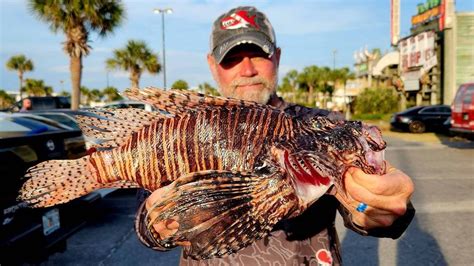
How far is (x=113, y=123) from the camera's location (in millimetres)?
1809

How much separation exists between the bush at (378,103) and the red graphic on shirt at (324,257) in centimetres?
3562

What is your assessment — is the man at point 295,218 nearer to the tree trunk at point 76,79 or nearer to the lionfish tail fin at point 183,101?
the lionfish tail fin at point 183,101

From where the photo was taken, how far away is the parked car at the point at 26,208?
3.46 metres

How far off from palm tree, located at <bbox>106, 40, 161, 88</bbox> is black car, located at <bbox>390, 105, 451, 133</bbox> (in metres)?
23.3

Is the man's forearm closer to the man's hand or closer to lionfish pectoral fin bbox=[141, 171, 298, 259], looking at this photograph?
the man's hand

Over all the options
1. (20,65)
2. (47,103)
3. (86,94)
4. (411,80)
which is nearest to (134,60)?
(47,103)

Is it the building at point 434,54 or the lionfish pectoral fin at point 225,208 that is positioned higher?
the building at point 434,54

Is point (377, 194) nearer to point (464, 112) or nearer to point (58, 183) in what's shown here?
point (58, 183)

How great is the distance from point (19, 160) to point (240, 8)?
8.25 feet

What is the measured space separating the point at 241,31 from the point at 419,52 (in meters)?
33.7

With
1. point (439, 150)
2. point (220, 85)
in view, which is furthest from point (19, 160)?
point (439, 150)

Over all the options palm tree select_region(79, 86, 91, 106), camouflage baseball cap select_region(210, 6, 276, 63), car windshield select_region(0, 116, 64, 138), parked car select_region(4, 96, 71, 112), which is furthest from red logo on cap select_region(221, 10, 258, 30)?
palm tree select_region(79, 86, 91, 106)

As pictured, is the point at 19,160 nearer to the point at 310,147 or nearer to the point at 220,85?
the point at 220,85

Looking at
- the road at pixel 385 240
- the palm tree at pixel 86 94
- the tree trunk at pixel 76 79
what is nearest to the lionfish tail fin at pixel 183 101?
the road at pixel 385 240
